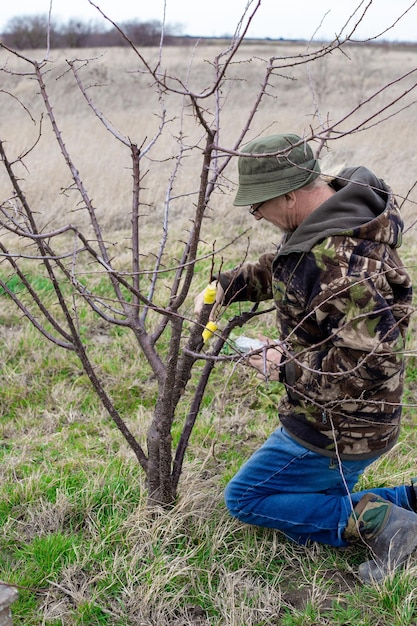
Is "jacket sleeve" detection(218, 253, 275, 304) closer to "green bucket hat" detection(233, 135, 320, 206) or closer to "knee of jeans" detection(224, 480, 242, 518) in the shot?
"green bucket hat" detection(233, 135, 320, 206)

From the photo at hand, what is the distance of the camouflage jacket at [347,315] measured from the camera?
6.72 feet

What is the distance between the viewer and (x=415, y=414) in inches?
149

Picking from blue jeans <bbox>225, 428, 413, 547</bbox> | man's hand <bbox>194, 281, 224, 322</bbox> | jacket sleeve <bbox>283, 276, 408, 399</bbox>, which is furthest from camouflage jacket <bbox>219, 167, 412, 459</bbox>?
man's hand <bbox>194, 281, 224, 322</bbox>

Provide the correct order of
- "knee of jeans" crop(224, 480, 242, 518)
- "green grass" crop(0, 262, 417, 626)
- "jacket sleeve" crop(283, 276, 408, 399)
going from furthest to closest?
"knee of jeans" crop(224, 480, 242, 518) < "green grass" crop(0, 262, 417, 626) < "jacket sleeve" crop(283, 276, 408, 399)

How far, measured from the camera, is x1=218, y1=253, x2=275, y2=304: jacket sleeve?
8.65ft

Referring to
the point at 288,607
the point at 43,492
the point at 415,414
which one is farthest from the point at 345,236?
the point at 415,414

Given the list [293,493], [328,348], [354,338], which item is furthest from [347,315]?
[293,493]

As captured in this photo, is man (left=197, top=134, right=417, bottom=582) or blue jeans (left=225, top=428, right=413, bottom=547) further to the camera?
blue jeans (left=225, top=428, right=413, bottom=547)

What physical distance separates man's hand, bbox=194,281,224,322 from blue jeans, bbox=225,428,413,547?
558 millimetres

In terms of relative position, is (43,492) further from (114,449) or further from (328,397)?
(328,397)

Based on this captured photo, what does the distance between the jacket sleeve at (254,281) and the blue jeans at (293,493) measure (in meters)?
0.58

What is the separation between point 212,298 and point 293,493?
0.87 metres

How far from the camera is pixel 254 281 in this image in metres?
2.66

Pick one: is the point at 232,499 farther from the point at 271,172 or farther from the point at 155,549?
the point at 271,172
